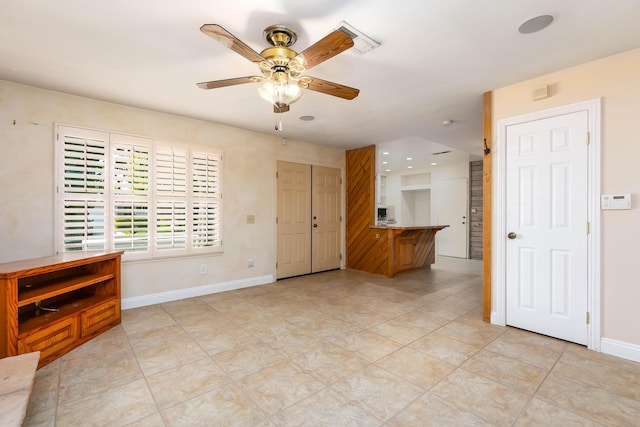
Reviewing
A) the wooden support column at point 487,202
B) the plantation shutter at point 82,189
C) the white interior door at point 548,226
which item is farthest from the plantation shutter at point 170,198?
the white interior door at point 548,226

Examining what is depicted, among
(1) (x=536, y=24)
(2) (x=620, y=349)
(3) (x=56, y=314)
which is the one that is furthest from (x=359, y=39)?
(3) (x=56, y=314)

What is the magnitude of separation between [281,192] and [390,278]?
2585 millimetres

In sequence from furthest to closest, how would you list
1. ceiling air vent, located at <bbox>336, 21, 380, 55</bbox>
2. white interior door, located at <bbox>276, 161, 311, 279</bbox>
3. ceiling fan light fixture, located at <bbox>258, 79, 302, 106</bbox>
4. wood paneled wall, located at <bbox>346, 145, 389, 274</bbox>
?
wood paneled wall, located at <bbox>346, 145, 389, 274</bbox> < white interior door, located at <bbox>276, 161, 311, 279</bbox> < ceiling fan light fixture, located at <bbox>258, 79, 302, 106</bbox> < ceiling air vent, located at <bbox>336, 21, 380, 55</bbox>

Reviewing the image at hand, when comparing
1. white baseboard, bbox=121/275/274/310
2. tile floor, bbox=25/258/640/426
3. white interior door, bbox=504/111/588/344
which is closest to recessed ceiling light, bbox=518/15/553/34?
white interior door, bbox=504/111/588/344

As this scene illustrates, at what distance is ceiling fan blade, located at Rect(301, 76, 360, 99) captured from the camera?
2.23 m

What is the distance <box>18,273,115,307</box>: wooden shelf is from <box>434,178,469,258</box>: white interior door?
25.5 ft

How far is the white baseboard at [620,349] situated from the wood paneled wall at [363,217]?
319 cm

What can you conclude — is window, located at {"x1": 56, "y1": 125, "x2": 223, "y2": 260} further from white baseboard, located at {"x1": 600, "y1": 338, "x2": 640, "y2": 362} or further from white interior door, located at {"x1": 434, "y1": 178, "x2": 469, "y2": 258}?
white interior door, located at {"x1": 434, "y1": 178, "x2": 469, "y2": 258}

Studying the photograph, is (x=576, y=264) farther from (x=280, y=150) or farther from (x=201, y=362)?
(x=280, y=150)

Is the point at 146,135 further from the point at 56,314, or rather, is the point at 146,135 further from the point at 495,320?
the point at 495,320

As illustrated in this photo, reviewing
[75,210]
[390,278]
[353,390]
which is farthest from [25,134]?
[390,278]

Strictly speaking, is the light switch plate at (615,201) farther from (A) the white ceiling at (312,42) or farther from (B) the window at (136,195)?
(B) the window at (136,195)

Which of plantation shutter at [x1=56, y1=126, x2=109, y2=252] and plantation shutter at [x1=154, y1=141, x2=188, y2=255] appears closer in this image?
plantation shutter at [x1=56, y1=126, x2=109, y2=252]

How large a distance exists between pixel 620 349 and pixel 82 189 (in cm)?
562
